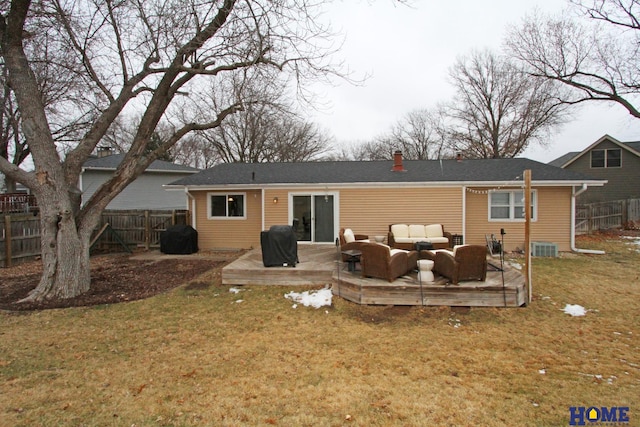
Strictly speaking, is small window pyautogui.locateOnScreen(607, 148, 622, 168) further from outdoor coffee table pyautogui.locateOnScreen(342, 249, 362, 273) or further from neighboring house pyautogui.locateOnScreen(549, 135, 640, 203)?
outdoor coffee table pyautogui.locateOnScreen(342, 249, 362, 273)

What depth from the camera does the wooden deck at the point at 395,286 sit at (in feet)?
19.2

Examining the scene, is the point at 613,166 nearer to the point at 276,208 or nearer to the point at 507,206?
the point at 507,206

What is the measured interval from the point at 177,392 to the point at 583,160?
83.9ft

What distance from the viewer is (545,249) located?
10414 millimetres

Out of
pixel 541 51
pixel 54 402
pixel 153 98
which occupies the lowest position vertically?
pixel 54 402

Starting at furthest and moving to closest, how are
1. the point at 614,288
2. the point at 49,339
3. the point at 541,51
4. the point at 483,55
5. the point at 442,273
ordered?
the point at 483,55 < the point at 541,51 < the point at 614,288 < the point at 442,273 < the point at 49,339

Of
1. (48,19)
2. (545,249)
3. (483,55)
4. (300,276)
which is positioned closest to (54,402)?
(300,276)

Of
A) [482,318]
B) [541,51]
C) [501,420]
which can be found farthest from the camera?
[541,51]

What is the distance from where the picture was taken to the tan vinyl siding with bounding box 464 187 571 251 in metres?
11.0

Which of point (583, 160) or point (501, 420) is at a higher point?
point (583, 160)

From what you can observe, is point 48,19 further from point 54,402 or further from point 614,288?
point 614,288

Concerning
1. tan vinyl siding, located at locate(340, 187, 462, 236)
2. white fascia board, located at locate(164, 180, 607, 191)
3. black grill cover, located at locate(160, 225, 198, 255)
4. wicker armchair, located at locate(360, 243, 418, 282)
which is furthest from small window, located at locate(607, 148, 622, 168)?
black grill cover, located at locate(160, 225, 198, 255)

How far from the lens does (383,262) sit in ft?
20.6

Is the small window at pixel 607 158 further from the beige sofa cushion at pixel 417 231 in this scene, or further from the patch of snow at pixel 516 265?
the beige sofa cushion at pixel 417 231
